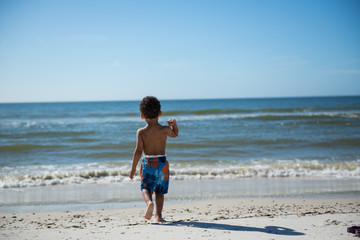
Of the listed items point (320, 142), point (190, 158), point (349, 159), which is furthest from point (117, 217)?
point (320, 142)

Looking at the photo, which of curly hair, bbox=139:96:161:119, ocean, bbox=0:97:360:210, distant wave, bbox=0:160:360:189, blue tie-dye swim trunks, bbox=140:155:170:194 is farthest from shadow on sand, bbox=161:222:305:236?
distant wave, bbox=0:160:360:189

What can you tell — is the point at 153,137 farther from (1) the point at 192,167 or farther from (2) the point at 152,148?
(1) the point at 192,167

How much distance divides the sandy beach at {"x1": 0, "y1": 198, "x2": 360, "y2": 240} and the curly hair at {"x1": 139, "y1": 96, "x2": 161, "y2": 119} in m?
1.31

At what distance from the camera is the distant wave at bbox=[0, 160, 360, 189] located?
682cm

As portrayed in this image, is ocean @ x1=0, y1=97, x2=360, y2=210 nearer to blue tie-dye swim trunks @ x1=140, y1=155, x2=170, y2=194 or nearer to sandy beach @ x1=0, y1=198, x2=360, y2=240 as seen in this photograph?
sandy beach @ x1=0, y1=198, x2=360, y2=240

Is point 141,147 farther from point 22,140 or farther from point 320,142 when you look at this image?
point 22,140

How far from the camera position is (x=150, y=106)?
333 cm

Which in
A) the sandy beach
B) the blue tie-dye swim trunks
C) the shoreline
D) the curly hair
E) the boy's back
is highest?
the curly hair

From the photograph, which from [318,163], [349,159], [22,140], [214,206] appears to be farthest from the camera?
[22,140]

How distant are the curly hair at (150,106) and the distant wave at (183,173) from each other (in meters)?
3.94

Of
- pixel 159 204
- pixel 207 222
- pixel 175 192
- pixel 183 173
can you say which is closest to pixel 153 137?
pixel 159 204

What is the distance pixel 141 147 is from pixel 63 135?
13541mm

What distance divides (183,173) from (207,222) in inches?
152

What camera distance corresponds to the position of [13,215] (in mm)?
4430
